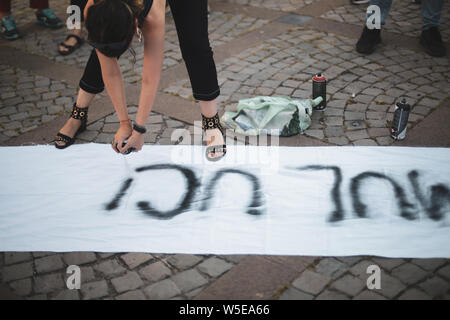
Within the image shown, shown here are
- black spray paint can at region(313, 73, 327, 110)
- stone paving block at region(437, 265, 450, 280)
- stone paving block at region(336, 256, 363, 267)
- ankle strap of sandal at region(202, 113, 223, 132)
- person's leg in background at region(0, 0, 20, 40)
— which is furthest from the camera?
person's leg in background at region(0, 0, 20, 40)

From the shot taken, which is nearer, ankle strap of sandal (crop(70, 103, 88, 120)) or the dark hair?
the dark hair

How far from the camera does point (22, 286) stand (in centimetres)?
229

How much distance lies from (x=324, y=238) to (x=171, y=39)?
3.47m

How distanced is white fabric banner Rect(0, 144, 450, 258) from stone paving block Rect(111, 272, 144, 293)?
0.19m

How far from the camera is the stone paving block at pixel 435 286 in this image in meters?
2.10

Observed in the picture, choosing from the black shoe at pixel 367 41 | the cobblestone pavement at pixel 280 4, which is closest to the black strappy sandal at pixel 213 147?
the black shoe at pixel 367 41

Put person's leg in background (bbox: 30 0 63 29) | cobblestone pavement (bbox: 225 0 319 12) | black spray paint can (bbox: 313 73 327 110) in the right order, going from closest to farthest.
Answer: black spray paint can (bbox: 313 73 327 110) → person's leg in background (bbox: 30 0 63 29) → cobblestone pavement (bbox: 225 0 319 12)

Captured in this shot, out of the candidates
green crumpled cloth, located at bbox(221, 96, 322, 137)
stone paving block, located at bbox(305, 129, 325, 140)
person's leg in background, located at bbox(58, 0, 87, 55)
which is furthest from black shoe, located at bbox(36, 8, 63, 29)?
stone paving block, located at bbox(305, 129, 325, 140)

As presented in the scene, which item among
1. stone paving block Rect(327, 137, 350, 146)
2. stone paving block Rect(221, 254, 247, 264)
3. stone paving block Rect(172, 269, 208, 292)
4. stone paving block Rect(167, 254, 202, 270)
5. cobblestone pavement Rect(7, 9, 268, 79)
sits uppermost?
cobblestone pavement Rect(7, 9, 268, 79)

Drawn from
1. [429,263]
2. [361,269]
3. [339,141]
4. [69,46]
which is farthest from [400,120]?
[69,46]

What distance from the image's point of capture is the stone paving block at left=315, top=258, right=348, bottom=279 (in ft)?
7.33

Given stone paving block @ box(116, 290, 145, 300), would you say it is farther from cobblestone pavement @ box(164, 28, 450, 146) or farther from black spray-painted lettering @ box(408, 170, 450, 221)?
cobblestone pavement @ box(164, 28, 450, 146)

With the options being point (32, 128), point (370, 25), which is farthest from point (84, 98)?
point (370, 25)

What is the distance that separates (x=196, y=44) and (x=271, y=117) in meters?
0.90
